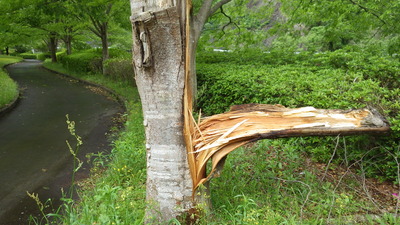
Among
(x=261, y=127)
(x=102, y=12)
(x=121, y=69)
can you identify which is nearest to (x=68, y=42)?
(x=121, y=69)

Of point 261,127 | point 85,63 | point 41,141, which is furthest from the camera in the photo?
Result: point 85,63

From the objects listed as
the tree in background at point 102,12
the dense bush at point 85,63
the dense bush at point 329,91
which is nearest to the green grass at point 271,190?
the dense bush at point 329,91

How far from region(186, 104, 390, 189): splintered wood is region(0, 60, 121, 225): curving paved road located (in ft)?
9.83

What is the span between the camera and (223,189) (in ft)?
10.6

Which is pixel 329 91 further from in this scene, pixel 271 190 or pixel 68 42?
pixel 68 42

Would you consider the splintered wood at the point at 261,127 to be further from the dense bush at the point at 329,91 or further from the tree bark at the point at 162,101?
the dense bush at the point at 329,91

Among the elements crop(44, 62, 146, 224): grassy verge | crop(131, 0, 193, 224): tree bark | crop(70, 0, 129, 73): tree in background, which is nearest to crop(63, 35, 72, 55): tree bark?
crop(70, 0, 129, 73): tree in background

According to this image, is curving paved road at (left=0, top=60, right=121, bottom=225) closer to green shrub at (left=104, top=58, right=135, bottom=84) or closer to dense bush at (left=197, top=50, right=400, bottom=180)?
green shrub at (left=104, top=58, right=135, bottom=84)

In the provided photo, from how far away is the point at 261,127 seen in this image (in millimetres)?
2488

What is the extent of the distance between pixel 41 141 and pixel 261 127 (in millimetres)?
6082

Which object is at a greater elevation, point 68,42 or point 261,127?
point 68,42

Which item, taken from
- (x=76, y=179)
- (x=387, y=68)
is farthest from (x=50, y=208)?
(x=387, y=68)

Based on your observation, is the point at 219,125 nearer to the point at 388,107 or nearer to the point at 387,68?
the point at 388,107

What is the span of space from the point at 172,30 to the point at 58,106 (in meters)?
9.73
